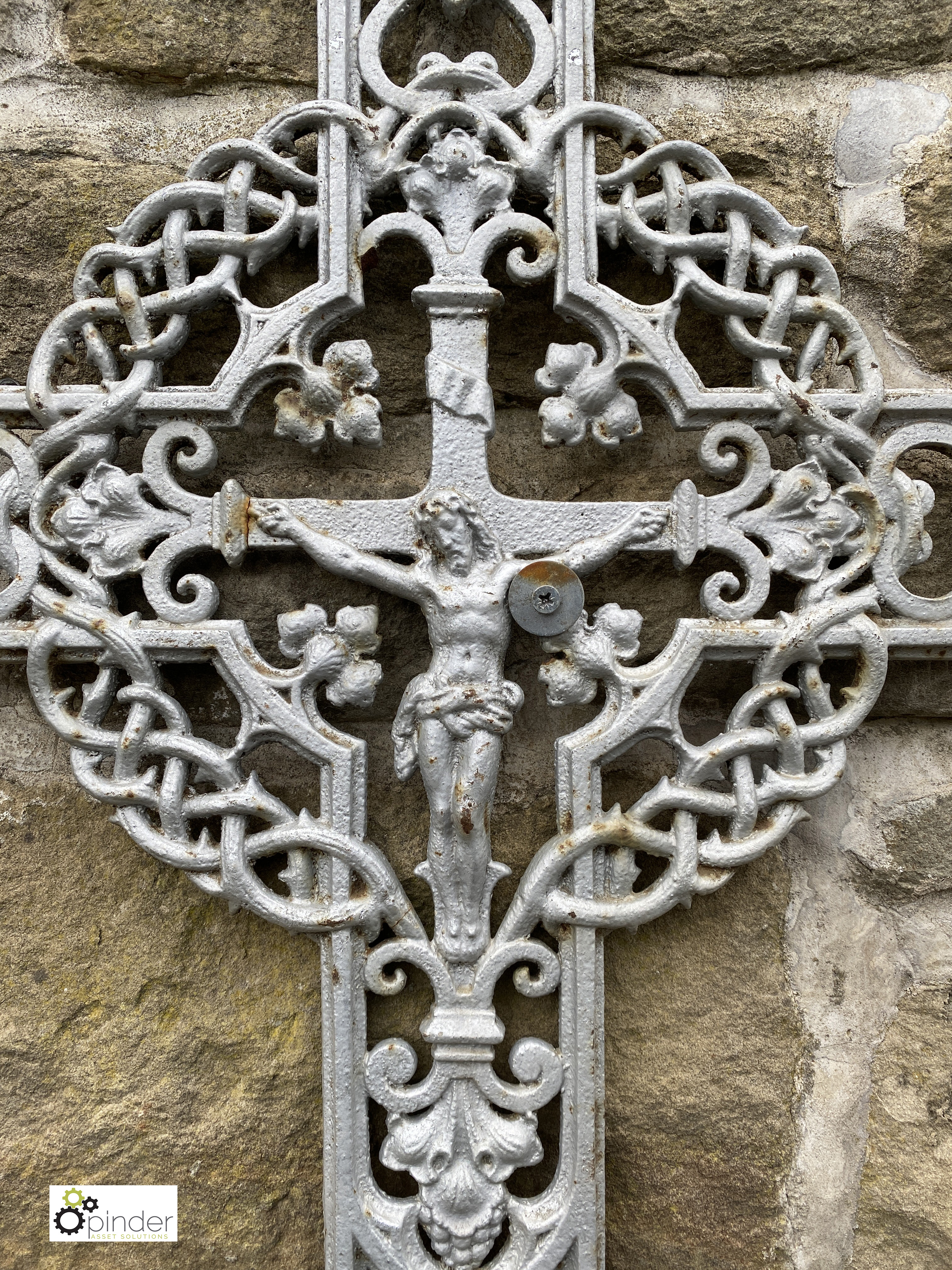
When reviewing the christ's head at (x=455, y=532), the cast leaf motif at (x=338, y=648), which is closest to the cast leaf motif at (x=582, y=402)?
the christ's head at (x=455, y=532)

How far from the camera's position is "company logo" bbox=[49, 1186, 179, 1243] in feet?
3.12

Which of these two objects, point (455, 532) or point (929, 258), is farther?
point (929, 258)

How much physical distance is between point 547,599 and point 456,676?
11cm

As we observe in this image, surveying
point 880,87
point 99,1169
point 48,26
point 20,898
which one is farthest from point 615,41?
point 99,1169

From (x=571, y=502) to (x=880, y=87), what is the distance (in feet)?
1.89

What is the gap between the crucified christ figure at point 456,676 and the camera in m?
0.90

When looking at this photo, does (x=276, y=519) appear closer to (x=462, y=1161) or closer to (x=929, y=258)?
(x=462, y=1161)

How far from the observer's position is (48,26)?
1034 millimetres

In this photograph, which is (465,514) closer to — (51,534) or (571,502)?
(571,502)

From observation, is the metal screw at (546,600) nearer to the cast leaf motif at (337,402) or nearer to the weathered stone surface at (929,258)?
the cast leaf motif at (337,402)

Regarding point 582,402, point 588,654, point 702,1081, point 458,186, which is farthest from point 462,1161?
point 458,186

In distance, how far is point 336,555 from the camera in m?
0.92

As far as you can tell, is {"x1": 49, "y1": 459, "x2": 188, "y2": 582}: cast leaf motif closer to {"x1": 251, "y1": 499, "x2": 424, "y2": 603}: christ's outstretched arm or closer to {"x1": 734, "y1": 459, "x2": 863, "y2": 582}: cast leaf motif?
{"x1": 251, "y1": 499, "x2": 424, "y2": 603}: christ's outstretched arm

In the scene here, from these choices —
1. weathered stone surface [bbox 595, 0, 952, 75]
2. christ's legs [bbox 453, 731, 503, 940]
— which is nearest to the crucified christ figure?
christ's legs [bbox 453, 731, 503, 940]
